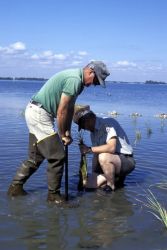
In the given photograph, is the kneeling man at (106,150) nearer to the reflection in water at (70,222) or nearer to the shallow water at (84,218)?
the shallow water at (84,218)

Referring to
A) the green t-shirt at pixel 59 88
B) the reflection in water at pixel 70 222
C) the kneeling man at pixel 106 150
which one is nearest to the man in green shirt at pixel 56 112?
the green t-shirt at pixel 59 88

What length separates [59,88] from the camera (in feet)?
21.1

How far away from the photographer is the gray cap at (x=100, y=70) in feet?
21.1

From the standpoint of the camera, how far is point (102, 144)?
754 cm

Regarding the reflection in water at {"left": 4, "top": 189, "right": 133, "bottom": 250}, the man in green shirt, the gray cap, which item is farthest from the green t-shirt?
the reflection in water at {"left": 4, "top": 189, "right": 133, "bottom": 250}

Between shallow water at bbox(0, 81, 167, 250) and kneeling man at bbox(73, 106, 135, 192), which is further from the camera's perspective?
kneeling man at bbox(73, 106, 135, 192)

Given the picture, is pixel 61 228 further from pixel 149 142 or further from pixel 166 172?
pixel 149 142

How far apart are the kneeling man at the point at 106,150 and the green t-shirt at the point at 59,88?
3.07ft

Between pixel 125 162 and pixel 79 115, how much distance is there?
1141mm

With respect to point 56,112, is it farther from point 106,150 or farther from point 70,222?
point 70,222

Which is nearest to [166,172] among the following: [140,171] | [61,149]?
[140,171]

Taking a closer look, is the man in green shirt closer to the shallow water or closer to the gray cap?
the gray cap

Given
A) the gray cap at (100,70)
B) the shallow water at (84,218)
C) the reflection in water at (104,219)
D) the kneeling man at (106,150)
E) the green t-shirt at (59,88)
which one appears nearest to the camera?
the shallow water at (84,218)

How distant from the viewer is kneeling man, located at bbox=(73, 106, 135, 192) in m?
7.38
